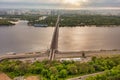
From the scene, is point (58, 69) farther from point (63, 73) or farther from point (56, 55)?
point (56, 55)

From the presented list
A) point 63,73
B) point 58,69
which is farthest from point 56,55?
point 63,73

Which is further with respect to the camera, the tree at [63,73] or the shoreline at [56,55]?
the shoreline at [56,55]

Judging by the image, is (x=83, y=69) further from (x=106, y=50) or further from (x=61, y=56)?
(x=106, y=50)

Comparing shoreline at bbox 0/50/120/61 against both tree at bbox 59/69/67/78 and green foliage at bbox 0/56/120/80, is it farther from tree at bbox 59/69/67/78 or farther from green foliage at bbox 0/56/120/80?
tree at bbox 59/69/67/78

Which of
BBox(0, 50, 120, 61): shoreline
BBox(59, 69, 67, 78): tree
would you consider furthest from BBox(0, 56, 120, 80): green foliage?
BBox(0, 50, 120, 61): shoreline

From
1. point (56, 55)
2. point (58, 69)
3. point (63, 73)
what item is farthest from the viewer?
point (56, 55)

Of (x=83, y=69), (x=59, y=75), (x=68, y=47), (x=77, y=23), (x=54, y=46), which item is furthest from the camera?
(x=77, y=23)

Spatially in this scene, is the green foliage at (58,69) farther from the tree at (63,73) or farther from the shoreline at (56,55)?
the shoreline at (56,55)

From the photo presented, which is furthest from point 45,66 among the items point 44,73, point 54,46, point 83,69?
point 54,46

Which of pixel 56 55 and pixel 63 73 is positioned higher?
pixel 63 73

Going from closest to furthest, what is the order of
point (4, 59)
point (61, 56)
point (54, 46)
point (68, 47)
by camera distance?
point (4, 59)
point (61, 56)
point (54, 46)
point (68, 47)

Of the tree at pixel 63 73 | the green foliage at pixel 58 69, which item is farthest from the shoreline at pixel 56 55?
the tree at pixel 63 73
